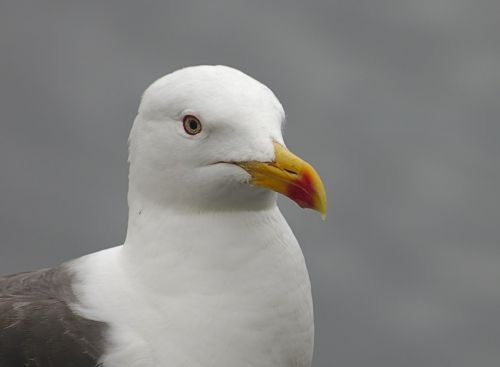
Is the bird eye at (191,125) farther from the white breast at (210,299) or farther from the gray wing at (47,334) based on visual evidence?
the gray wing at (47,334)

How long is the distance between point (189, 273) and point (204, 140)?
26 cm

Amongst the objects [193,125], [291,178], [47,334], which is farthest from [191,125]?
[47,334]

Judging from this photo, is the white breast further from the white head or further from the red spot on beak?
the red spot on beak

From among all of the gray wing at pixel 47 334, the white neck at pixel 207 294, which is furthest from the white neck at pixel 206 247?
the gray wing at pixel 47 334

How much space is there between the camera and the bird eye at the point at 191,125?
1.89 meters

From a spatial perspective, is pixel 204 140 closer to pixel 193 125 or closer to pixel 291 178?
pixel 193 125

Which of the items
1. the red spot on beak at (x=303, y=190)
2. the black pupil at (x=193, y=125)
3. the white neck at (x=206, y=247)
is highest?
the black pupil at (x=193, y=125)

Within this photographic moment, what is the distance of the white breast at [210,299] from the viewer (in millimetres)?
1923

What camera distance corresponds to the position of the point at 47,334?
6.41ft

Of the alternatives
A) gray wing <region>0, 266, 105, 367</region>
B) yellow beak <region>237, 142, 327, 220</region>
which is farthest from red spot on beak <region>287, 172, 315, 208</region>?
gray wing <region>0, 266, 105, 367</region>

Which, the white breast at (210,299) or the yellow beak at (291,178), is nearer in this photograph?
the yellow beak at (291,178)

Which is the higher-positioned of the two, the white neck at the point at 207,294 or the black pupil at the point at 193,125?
the black pupil at the point at 193,125

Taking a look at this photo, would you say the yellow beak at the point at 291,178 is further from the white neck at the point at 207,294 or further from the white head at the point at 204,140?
the white neck at the point at 207,294

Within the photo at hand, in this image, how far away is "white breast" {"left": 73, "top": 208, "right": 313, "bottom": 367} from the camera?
1923mm
